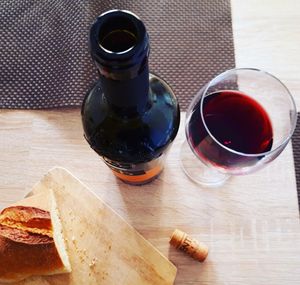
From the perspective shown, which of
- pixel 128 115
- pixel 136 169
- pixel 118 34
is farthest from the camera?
pixel 136 169

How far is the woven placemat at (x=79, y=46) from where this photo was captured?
2.57 feet

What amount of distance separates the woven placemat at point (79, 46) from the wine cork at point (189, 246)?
251mm

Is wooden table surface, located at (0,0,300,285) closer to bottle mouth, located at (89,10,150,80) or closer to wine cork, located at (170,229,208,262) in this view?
wine cork, located at (170,229,208,262)

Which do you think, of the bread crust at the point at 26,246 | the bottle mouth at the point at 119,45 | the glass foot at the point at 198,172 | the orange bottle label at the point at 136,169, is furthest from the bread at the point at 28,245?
the bottle mouth at the point at 119,45

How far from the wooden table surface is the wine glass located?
11 centimetres

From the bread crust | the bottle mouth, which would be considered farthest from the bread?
the bottle mouth

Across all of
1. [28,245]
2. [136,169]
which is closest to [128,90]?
[136,169]

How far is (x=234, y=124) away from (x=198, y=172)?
0.50 ft

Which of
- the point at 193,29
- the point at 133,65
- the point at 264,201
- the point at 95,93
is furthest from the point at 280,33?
the point at 133,65

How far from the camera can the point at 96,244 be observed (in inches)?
27.5

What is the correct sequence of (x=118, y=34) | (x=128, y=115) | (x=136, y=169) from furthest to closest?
(x=136, y=169), (x=128, y=115), (x=118, y=34)

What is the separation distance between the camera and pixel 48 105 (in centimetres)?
77

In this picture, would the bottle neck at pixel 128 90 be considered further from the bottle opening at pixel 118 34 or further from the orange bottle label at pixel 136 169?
the orange bottle label at pixel 136 169

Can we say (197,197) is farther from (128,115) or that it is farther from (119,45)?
(119,45)
